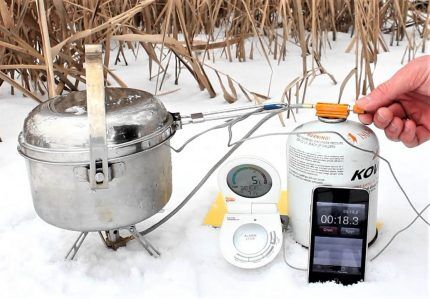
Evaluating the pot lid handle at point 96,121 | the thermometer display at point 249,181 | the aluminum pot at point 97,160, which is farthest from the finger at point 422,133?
the pot lid handle at point 96,121

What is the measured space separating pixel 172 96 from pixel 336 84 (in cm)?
51

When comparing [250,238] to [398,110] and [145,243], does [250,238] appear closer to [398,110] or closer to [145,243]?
[145,243]

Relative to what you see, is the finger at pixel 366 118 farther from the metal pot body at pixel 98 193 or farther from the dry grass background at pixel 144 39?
the dry grass background at pixel 144 39

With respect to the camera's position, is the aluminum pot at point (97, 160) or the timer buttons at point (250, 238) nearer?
the aluminum pot at point (97, 160)

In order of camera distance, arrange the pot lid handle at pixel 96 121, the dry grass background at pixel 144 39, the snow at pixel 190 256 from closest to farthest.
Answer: the pot lid handle at pixel 96 121 → the snow at pixel 190 256 → the dry grass background at pixel 144 39

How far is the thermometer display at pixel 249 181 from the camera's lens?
39.4 inches

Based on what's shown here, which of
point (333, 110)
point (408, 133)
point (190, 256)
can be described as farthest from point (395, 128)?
point (190, 256)

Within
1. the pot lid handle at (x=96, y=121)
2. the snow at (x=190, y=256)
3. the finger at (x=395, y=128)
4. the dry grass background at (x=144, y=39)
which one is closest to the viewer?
the pot lid handle at (x=96, y=121)

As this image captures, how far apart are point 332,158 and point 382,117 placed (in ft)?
0.47

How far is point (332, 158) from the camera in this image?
0.90 m

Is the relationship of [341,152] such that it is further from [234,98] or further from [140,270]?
[234,98]

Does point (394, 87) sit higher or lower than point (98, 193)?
higher

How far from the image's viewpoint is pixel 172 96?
71.7 inches

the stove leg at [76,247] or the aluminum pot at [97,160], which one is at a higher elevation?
the aluminum pot at [97,160]
